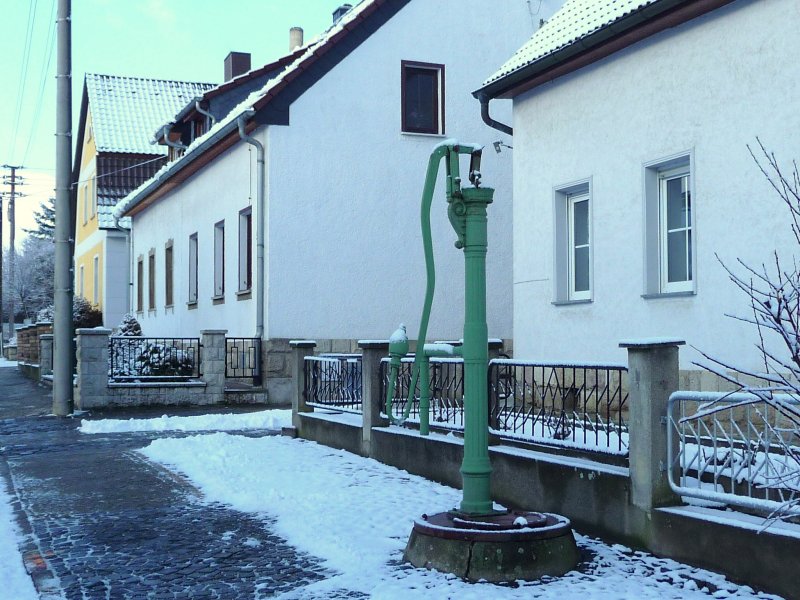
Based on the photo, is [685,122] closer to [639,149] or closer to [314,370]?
[639,149]

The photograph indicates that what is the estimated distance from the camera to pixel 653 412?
6.26 meters

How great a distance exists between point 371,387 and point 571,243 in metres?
3.00

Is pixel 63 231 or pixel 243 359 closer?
pixel 63 231

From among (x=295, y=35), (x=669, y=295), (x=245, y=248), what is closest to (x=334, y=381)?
(x=669, y=295)

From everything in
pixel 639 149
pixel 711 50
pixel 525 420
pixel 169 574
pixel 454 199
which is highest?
pixel 711 50

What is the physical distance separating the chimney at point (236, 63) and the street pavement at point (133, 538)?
21.9 meters

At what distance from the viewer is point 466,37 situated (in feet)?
66.8

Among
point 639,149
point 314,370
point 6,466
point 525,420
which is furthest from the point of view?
point 314,370

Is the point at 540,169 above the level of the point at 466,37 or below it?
below

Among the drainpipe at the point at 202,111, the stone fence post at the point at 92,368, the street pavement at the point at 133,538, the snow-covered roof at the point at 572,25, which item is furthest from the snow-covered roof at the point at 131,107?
the street pavement at the point at 133,538

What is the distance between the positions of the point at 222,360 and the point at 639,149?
10382 millimetres

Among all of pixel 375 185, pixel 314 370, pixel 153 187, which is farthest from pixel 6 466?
pixel 153 187

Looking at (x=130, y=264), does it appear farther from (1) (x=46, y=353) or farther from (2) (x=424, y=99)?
(2) (x=424, y=99)

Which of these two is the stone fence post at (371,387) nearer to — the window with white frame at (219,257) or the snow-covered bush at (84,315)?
the window with white frame at (219,257)
